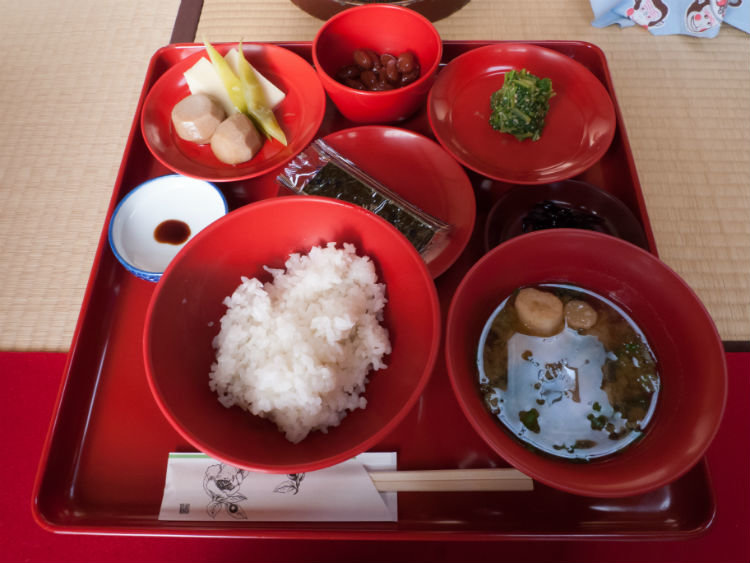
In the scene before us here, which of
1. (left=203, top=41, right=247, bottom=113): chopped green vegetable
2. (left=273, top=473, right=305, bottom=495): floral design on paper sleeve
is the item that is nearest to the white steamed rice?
(left=273, top=473, right=305, bottom=495): floral design on paper sleeve

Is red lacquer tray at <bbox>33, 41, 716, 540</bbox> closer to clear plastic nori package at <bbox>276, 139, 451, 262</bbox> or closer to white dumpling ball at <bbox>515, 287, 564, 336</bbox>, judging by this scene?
clear plastic nori package at <bbox>276, 139, 451, 262</bbox>

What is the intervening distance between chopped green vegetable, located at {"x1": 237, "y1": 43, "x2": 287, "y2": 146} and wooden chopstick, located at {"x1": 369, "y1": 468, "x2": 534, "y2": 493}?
128cm

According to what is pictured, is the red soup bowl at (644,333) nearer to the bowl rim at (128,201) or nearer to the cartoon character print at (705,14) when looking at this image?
the bowl rim at (128,201)

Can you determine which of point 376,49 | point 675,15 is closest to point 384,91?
point 376,49

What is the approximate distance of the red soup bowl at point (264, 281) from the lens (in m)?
1.12

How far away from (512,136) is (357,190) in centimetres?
67

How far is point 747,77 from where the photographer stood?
7.47 ft

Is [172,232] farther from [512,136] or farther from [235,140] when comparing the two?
[512,136]

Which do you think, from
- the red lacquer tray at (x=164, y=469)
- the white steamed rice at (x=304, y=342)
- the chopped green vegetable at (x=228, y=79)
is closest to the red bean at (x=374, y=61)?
the chopped green vegetable at (x=228, y=79)

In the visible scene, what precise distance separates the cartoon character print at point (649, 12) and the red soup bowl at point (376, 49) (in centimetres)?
124

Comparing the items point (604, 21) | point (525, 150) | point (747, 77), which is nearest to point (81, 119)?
point (525, 150)

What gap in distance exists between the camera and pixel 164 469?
138cm

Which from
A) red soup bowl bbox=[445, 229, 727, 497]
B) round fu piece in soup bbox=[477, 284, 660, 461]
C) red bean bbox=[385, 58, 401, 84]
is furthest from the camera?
red bean bbox=[385, 58, 401, 84]

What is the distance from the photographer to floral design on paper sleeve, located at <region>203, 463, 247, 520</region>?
1.30m
